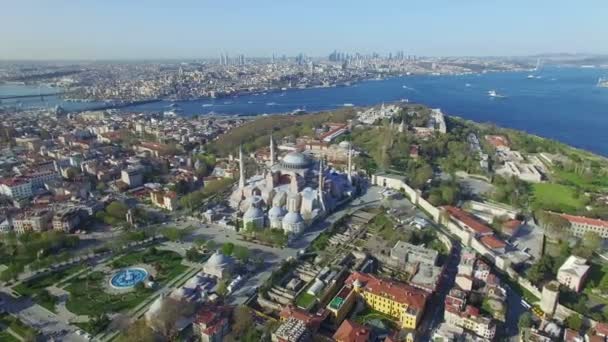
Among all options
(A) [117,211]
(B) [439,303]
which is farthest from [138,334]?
(A) [117,211]

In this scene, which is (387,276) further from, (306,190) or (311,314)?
(306,190)

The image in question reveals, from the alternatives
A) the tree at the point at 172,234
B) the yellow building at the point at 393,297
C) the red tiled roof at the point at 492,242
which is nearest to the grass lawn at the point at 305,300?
the yellow building at the point at 393,297

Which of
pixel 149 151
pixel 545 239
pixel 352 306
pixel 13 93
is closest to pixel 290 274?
pixel 352 306

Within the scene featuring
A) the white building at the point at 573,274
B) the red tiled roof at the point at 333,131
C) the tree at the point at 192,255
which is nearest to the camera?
the white building at the point at 573,274

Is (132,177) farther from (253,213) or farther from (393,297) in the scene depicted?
(393,297)

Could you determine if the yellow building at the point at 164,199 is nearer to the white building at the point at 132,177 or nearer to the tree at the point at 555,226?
the white building at the point at 132,177
